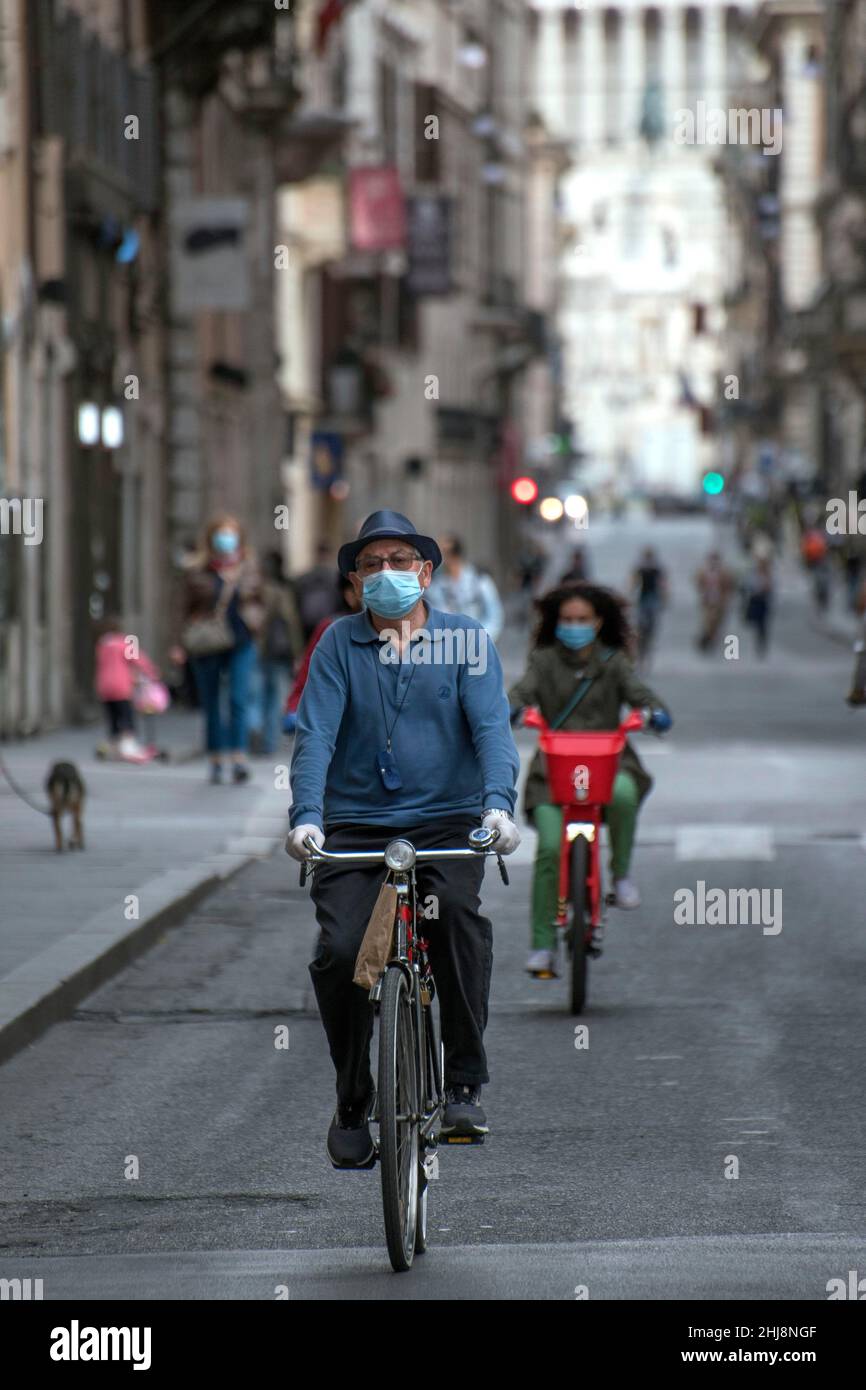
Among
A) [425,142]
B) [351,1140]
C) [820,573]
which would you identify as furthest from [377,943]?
[425,142]

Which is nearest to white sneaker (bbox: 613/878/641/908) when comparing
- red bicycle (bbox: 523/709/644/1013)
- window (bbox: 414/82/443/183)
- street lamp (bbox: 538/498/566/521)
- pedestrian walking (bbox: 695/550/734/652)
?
red bicycle (bbox: 523/709/644/1013)

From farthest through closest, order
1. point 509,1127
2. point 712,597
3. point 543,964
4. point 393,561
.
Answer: point 712,597 → point 543,964 → point 509,1127 → point 393,561

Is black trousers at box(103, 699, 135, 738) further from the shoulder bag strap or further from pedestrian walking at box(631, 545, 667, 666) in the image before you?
pedestrian walking at box(631, 545, 667, 666)

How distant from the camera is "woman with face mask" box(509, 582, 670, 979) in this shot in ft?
37.8

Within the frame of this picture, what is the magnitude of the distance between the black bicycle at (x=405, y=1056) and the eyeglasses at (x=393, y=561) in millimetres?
691

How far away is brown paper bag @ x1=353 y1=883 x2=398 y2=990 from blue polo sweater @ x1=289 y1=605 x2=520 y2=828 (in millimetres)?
289

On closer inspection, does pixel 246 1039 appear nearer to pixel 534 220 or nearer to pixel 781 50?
pixel 534 220

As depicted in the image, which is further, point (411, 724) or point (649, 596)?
point (649, 596)

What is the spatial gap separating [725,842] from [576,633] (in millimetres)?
6206

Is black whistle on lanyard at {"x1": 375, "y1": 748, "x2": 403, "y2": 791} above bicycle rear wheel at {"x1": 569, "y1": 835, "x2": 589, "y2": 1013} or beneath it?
above

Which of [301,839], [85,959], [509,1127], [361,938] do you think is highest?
[301,839]

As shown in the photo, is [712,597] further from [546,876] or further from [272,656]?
[546,876]

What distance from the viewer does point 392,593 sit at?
7.31 meters

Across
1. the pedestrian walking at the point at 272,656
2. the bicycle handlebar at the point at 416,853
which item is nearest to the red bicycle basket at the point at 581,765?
the bicycle handlebar at the point at 416,853
